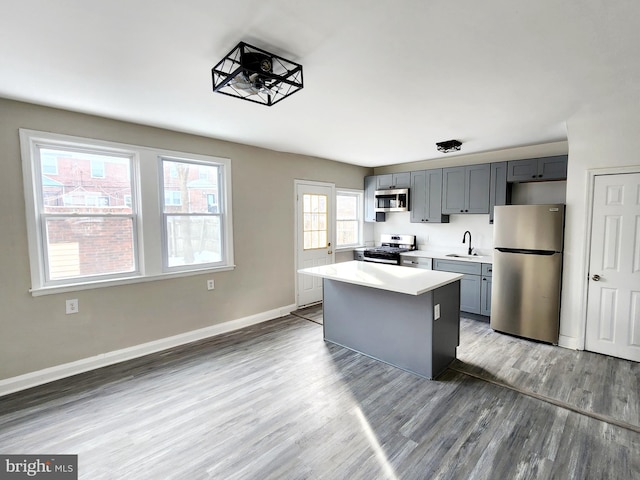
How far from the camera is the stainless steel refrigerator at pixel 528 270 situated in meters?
3.38

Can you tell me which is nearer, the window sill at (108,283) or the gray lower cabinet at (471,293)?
the window sill at (108,283)

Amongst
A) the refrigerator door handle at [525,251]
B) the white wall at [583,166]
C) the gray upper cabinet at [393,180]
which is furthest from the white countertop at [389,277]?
the gray upper cabinet at [393,180]

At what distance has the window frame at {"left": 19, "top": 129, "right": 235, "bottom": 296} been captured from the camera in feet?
8.71

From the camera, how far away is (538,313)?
3.50m

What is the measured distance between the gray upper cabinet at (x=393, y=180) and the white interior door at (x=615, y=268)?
8.54ft

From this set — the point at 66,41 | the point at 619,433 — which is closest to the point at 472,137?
the point at 619,433

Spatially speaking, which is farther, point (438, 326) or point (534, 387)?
point (438, 326)

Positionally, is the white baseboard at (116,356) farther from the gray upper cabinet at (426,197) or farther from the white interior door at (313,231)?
the gray upper cabinet at (426,197)

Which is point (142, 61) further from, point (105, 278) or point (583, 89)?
point (583, 89)

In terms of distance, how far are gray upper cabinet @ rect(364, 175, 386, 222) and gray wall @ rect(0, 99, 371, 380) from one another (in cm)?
89

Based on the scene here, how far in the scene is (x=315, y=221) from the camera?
16.8ft

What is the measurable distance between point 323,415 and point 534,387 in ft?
6.16

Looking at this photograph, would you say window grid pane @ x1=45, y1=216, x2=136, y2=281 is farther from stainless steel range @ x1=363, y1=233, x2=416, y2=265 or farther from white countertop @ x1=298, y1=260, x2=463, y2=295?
stainless steel range @ x1=363, y1=233, x2=416, y2=265

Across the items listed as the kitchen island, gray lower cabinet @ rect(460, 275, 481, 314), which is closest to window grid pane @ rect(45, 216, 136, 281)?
the kitchen island
